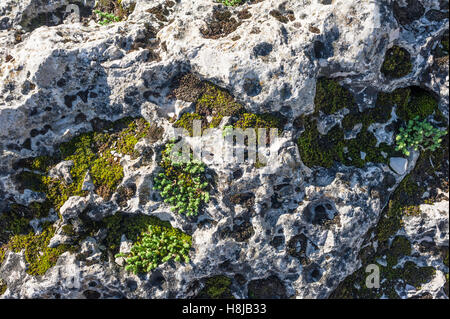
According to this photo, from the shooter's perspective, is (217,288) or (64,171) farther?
(217,288)

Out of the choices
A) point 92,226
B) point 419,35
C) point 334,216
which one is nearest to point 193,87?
point 92,226

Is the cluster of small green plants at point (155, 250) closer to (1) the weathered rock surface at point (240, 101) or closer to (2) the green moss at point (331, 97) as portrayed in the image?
(1) the weathered rock surface at point (240, 101)

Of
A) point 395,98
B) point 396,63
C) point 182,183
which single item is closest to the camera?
point 182,183

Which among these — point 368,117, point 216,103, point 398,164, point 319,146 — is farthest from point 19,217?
point 398,164

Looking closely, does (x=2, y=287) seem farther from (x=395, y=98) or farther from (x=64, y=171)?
(x=395, y=98)

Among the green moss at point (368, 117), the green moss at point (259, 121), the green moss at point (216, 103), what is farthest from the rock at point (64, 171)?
the green moss at point (368, 117)

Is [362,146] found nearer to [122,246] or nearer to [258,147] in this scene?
[258,147]
